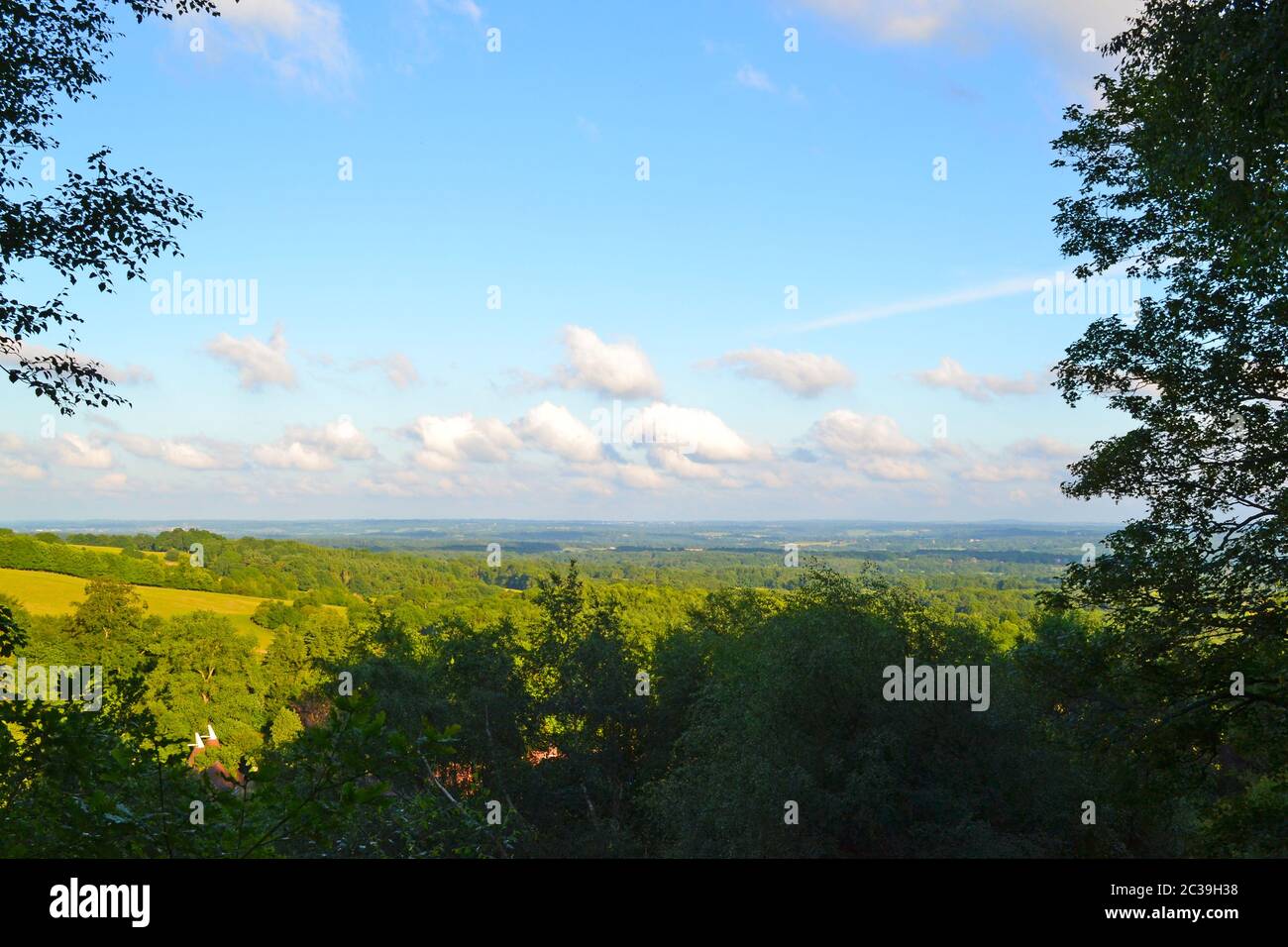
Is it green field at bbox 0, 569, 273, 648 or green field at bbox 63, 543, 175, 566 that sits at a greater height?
green field at bbox 63, 543, 175, 566

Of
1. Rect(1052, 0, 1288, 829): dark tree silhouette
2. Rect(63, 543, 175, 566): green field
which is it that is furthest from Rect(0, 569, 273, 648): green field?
Rect(1052, 0, 1288, 829): dark tree silhouette

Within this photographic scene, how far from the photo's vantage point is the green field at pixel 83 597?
45.1 meters

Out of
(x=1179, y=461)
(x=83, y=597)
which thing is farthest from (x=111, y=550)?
(x=1179, y=461)

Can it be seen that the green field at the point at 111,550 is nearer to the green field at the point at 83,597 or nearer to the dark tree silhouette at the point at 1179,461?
the green field at the point at 83,597

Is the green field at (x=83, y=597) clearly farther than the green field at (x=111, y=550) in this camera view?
No

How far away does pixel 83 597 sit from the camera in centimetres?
4728

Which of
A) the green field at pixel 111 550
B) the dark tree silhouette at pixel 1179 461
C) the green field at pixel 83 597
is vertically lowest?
the green field at pixel 83 597

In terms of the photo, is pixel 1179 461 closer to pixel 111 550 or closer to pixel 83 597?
pixel 83 597

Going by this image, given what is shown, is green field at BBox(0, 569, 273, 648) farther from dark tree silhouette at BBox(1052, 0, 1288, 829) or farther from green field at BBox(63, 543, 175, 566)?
dark tree silhouette at BBox(1052, 0, 1288, 829)

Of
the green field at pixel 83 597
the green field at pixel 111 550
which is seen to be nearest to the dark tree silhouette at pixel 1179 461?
the green field at pixel 83 597

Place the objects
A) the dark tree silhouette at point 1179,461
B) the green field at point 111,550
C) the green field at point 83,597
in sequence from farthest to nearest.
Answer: the green field at point 111,550
the green field at point 83,597
the dark tree silhouette at point 1179,461

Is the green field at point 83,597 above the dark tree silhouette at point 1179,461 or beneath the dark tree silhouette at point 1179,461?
beneath

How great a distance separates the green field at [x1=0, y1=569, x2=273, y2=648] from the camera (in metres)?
45.1

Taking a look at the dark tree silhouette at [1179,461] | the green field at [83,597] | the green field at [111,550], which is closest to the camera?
the dark tree silhouette at [1179,461]
